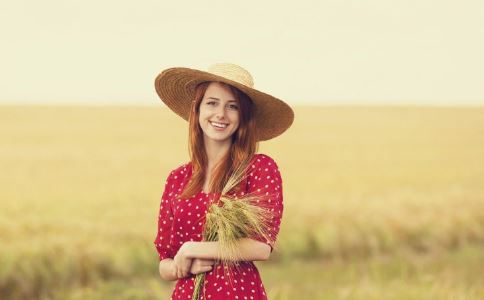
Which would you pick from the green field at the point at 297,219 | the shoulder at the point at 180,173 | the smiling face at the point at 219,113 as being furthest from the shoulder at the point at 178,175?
the green field at the point at 297,219

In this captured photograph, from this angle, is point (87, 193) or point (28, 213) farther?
point (87, 193)

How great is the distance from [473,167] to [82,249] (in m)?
5.55

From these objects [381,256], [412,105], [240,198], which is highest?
[412,105]

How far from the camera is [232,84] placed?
328cm

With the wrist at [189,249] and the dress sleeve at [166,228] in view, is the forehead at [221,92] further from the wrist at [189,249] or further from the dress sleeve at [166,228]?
the wrist at [189,249]

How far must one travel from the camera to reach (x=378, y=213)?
810 centimetres

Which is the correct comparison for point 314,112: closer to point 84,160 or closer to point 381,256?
point 84,160

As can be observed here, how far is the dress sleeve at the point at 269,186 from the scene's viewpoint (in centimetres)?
323

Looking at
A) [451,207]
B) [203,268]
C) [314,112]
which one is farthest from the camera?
[314,112]

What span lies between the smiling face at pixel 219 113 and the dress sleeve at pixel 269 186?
141mm

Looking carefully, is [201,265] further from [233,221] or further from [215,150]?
[215,150]

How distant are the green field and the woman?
7.77 feet

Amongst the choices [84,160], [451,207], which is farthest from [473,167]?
[84,160]

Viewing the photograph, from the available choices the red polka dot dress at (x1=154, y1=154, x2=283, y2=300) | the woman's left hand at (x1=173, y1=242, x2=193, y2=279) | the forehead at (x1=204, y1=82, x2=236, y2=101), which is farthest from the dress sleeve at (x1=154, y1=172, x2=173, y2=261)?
the forehead at (x1=204, y1=82, x2=236, y2=101)
